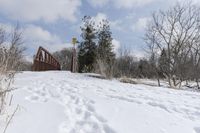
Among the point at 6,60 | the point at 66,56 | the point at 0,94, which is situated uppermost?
the point at 66,56

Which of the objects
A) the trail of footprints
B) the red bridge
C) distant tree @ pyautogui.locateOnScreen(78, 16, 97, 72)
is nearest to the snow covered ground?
the trail of footprints

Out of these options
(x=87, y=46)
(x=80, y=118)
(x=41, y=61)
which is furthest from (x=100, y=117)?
(x=87, y=46)

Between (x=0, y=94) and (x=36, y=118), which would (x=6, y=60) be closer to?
(x=0, y=94)

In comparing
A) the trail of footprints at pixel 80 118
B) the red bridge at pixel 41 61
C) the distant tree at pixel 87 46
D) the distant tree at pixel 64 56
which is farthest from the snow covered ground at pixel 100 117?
the distant tree at pixel 64 56

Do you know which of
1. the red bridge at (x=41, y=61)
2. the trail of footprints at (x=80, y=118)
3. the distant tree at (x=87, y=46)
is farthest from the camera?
the distant tree at (x=87, y=46)

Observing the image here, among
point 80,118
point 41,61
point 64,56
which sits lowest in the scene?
point 80,118

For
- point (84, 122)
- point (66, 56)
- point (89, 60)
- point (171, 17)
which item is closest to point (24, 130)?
point (84, 122)

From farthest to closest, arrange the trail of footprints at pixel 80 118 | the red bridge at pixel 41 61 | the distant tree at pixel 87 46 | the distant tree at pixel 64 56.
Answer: the distant tree at pixel 64 56 < the distant tree at pixel 87 46 < the red bridge at pixel 41 61 < the trail of footprints at pixel 80 118

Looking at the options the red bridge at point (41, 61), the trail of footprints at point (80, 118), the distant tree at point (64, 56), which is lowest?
the trail of footprints at point (80, 118)

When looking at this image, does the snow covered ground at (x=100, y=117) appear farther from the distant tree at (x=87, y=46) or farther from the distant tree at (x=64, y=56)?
the distant tree at (x=64, y=56)

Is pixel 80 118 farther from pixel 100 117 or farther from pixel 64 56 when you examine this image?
pixel 64 56

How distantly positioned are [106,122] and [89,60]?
24354mm

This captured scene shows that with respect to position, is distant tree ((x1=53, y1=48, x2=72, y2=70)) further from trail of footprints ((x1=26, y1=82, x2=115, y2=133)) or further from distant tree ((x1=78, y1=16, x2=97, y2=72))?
trail of footprints ((x1=26, y1=82, x2=115, y2=133))

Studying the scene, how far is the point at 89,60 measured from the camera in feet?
89.7
